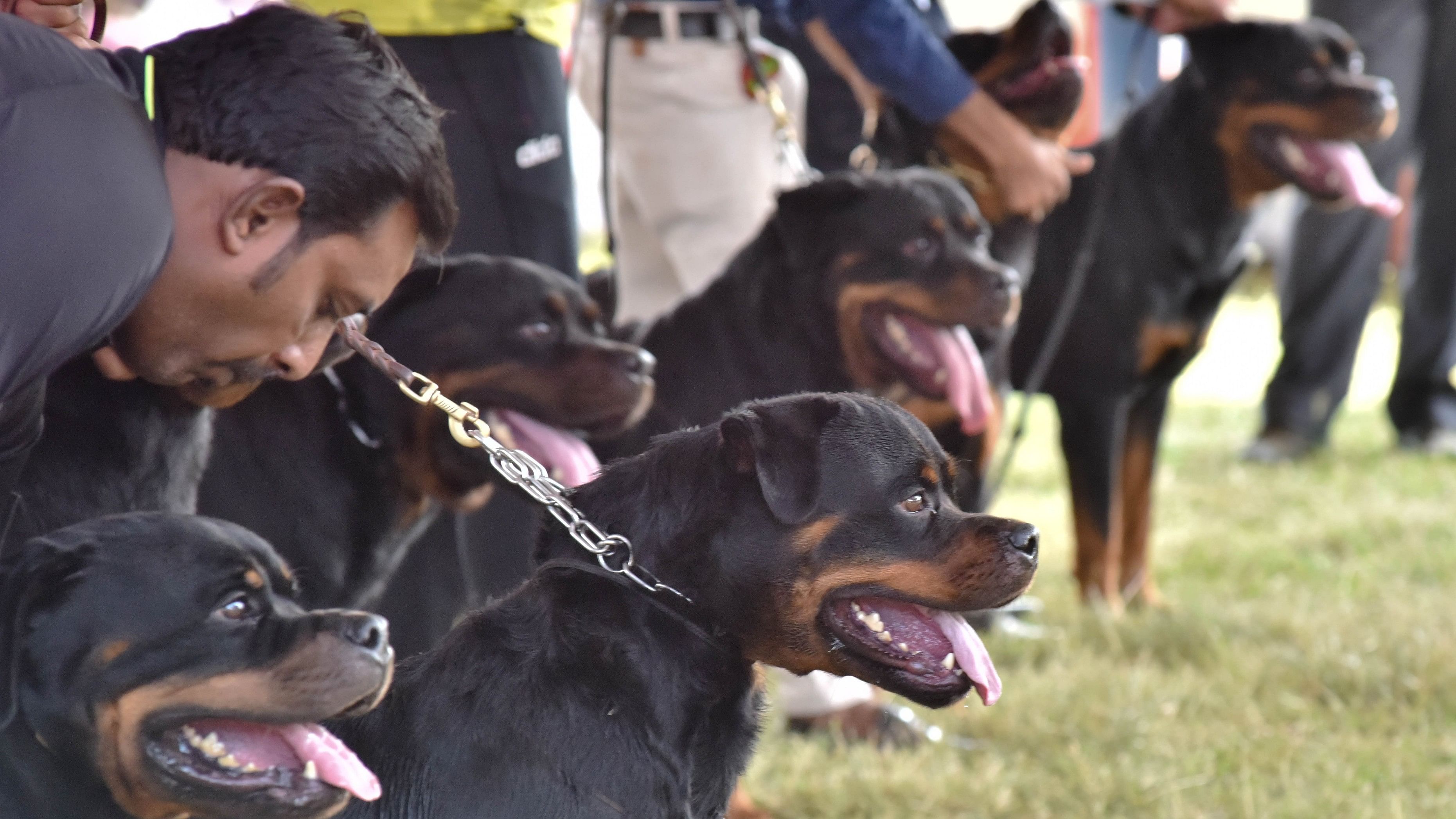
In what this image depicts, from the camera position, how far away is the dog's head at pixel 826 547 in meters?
2.12

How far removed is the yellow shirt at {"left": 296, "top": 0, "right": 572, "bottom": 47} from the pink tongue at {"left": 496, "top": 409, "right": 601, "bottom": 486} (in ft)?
2.66

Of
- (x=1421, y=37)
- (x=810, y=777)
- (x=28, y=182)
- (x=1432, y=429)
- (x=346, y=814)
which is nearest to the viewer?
(x=28, y=182)

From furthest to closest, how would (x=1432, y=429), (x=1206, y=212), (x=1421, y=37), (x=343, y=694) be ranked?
Answer: 1. (x=1432, y=429)
2. (x=1421, y=37)
3. (x=1206, y=212)
4. (x=343, y=694)

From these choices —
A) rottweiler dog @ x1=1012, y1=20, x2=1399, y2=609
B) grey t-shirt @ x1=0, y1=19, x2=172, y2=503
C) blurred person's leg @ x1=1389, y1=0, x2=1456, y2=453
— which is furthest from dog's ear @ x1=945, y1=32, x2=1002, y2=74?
blurred person's leg @ x1=1389, y1=0, x2=1456, y2=453

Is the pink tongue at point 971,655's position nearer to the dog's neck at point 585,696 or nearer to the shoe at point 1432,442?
the dog's neck at point 585,696

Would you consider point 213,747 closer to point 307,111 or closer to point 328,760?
point 328,760

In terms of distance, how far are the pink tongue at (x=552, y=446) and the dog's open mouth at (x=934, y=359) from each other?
90 cm

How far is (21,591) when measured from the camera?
1893 millimetres

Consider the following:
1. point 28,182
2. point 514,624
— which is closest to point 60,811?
point 514,624

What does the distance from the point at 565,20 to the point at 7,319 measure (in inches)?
76.1

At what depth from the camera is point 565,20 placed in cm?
337

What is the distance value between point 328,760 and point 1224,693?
8.85ft

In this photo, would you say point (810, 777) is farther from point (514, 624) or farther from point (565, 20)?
point (565, 20)

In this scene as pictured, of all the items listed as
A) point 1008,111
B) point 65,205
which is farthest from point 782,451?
point 1008,111
